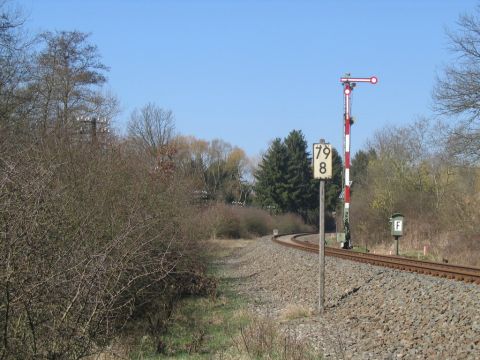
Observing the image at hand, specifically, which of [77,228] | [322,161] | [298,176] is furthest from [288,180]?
[77,228]

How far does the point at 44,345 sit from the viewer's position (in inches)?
238

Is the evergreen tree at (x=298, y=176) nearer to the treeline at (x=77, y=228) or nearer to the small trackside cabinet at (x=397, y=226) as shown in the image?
the treeline at (x=77, y=228)

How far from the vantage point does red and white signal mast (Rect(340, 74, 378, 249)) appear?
104 feet

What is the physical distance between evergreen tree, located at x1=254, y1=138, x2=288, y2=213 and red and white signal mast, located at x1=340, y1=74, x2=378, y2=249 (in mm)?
42804

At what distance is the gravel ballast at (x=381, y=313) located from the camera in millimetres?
8984

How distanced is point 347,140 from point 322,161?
64.7 ft

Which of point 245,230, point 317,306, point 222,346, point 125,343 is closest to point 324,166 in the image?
point 317,306

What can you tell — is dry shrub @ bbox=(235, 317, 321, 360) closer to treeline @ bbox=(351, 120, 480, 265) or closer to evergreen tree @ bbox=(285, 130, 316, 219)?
treeline @ bbox=(351, 120, 480, 265)

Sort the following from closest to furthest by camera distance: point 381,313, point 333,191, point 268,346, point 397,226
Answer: point 268,346 < point 381,313 < point 397,226 < point 333,191

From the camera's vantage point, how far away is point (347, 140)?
3250 centimetres

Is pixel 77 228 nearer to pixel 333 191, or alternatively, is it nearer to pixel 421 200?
pixel 421 200

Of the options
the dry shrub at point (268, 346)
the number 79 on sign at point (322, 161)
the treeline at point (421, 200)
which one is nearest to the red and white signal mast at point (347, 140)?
the treeline at point (421, 200)

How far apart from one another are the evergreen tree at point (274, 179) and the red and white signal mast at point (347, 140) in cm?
4280

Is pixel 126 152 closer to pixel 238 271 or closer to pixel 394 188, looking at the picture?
pixel 238 271
